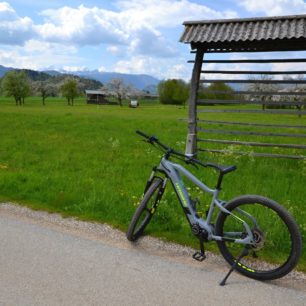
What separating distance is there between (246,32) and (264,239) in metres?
7.07

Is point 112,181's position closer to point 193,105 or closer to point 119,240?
point 119,240

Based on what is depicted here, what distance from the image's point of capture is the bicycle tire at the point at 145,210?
18.4 ft

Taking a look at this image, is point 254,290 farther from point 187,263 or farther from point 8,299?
point 8,299

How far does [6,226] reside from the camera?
6176 millimetres

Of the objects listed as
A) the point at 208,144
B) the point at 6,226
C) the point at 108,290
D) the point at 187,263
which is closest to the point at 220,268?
the point at 187,263

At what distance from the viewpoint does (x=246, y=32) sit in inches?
408

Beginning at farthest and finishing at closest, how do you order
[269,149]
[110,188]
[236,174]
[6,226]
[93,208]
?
[269,149], [236,174], [110,188], [93,208], [6,226]

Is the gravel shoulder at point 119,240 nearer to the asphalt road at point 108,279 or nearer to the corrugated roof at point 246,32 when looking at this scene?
the asphalt road at point 108,279

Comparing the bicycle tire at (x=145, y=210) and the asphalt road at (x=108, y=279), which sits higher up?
the bicycle tire at (x=145, y=210)

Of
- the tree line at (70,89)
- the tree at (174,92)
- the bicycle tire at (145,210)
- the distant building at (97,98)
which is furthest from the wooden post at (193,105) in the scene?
the distant building at (97,98)

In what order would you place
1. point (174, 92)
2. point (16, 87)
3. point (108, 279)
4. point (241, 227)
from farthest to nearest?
point (174, 92)
point (16, 87)
point (241, 227)
point (108, 279)

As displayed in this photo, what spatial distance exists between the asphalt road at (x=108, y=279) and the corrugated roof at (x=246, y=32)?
680 cm

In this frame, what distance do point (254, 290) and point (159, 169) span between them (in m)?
2.03

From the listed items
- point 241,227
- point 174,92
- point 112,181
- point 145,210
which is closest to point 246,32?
point 112,181
